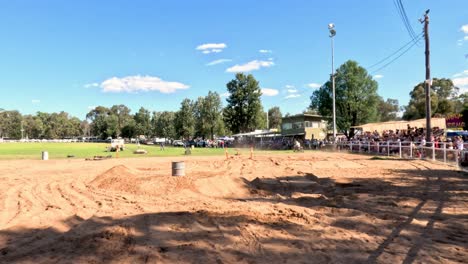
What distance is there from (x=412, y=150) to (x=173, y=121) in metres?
84.2

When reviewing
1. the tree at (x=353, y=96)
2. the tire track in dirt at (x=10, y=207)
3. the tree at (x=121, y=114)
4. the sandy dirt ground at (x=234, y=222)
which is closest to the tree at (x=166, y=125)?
the tree at (x=121, y=114)

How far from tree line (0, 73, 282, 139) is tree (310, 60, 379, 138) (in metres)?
21.8

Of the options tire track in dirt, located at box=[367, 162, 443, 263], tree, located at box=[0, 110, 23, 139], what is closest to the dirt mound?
tire track in dirt, located at box=[367, 162, 443, 263]

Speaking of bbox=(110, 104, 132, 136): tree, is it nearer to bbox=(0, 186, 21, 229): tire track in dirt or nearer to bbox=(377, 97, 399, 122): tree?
bbox=(377, 97, 399, 122): tree

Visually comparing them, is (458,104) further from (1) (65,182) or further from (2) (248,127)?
(1) (65,182)

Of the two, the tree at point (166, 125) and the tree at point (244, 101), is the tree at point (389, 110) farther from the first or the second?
the tree at point (166, 125)

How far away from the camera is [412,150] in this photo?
75.0 ft

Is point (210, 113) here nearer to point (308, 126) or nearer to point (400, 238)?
point (308, 126)

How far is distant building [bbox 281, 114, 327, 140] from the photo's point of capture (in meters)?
59.9

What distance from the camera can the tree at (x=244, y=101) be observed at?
6962 cm

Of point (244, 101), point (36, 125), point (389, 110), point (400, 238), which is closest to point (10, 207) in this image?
point (400, 238)

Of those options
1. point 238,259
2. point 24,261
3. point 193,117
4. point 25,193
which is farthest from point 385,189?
point 193,117

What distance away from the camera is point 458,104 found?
79.4 m

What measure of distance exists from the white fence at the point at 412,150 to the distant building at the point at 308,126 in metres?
25.0
